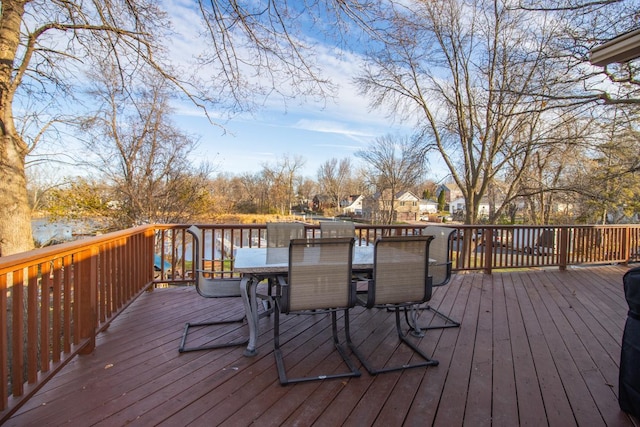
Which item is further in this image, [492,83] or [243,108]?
[492,83]

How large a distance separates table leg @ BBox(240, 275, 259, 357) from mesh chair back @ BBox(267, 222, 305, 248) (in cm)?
91

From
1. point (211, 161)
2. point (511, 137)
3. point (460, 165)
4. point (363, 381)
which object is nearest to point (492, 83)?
point (511, 137)

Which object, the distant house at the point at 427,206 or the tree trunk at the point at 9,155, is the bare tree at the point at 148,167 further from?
the distant house at the point at 427,206

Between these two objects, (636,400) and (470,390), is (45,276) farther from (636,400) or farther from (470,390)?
(636,400)

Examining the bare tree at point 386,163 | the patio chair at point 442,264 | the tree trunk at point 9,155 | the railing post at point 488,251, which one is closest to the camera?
the patio chair at point 442,264

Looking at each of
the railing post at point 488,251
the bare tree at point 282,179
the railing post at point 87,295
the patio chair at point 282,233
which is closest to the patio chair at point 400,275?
the patio chair at point 282,233

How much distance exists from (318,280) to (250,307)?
0.66 m

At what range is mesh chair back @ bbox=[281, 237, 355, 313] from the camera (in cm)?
205

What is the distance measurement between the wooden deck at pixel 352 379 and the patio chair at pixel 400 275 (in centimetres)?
32

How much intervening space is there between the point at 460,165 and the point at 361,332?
462 inches

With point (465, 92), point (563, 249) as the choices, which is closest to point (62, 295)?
point (563, 249)

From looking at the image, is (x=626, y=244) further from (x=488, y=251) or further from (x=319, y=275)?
(x=319, y=275)

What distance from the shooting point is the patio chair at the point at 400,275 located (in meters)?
2.25

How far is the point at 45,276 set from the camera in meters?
1.65
